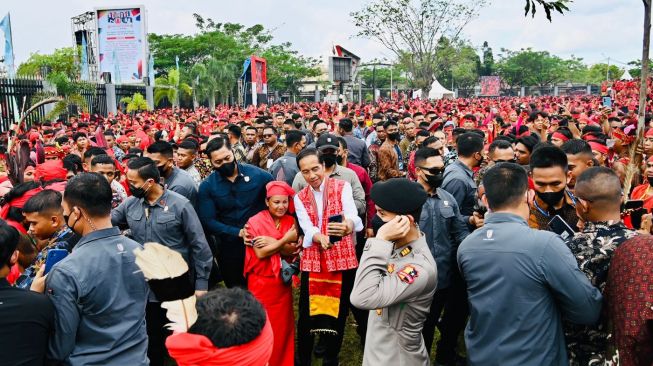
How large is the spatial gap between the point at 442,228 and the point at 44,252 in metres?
2.55

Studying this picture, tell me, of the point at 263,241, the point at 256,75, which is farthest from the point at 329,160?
the point at 256,75

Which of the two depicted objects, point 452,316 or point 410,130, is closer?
point 452,316

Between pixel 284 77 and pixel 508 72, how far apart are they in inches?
1185

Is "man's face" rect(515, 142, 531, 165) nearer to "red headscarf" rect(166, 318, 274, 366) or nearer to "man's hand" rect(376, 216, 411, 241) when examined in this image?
"man's hand" rect(376, 216, 411, 241)

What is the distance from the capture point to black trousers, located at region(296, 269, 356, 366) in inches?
162

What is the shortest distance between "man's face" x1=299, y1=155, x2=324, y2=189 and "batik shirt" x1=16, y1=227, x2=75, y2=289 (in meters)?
1.64

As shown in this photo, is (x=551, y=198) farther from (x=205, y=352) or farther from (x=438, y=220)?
(x=205, y=352)

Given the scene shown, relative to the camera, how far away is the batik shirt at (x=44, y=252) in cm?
285

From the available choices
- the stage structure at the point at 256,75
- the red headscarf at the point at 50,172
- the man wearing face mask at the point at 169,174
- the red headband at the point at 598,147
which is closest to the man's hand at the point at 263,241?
the man wearing face mask at the point at 169,174

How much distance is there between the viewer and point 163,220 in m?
3.78

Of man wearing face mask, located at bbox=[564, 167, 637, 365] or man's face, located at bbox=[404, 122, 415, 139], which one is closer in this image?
man wearing face mask, located at bbox=[564, 167, 637, 365]

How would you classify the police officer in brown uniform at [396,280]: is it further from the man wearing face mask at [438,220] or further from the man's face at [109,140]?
the man's face at [109,140]

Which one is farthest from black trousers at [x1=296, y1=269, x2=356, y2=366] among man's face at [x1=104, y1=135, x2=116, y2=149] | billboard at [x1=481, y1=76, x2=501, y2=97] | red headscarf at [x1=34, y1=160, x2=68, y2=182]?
billboard at [x1=481, y1=76, x2=501, y2=97]

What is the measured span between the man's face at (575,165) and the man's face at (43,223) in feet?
11.4
